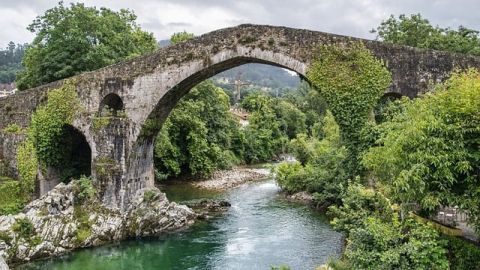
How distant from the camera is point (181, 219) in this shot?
781 inches

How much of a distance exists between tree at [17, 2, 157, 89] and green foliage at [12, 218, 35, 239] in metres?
10.4

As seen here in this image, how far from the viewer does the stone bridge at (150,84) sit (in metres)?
15.7

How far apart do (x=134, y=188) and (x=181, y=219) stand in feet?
6.77

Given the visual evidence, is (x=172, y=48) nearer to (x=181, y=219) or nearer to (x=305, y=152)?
(x=181, y=219)

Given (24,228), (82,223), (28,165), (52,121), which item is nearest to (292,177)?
(82,223)

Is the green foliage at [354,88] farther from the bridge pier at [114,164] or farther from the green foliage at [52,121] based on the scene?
the green foliage at [52,121]

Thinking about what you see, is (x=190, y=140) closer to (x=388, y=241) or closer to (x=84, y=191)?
(x=84, y=191)

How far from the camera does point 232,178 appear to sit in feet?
104

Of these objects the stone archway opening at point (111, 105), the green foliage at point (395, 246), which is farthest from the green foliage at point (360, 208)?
the stone archway opening at point (111, 105)

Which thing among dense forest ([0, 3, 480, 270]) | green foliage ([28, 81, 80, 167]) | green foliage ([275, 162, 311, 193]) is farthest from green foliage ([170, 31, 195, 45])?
green foliage ([28, 81, 80, 167])

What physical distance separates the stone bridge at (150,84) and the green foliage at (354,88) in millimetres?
305

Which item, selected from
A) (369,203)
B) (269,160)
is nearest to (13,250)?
(369,203)

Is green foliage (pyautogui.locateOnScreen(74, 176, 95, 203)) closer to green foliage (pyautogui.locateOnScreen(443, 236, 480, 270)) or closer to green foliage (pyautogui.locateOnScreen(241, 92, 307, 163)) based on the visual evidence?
green foliage (pyautogui.locateOnScreen(443, 236, 480, 270))

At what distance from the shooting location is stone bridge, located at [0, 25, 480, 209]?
51.4ft
